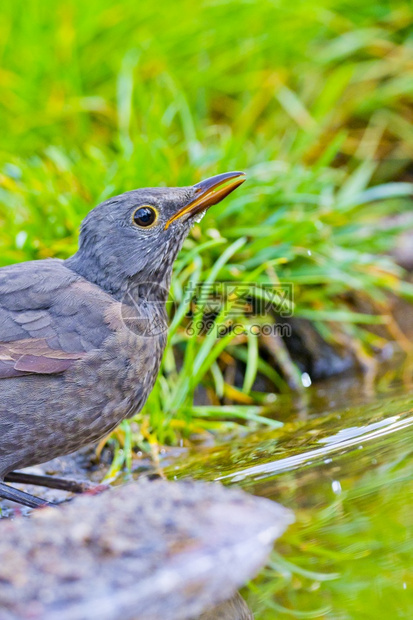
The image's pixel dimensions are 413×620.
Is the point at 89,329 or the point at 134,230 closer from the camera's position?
the point at 89,329

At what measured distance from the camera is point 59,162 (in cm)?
501

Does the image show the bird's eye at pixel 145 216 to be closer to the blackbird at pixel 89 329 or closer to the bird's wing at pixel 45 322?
the blackbird at pixel 89 329

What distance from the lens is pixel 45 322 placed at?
309cm

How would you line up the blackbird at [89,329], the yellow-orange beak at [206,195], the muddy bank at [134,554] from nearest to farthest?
1. the muddy bank at [134,554]
2. the blackbird at [89,329]
3. the yellow-orange beak at [206,195]

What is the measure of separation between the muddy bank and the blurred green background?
1779mm

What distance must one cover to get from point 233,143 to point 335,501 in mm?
3007

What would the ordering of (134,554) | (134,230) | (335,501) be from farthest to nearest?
(134,230) → (335,501) → (134,554)

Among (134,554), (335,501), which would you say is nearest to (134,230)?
(335,501)

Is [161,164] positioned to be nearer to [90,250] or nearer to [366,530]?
[90,250]

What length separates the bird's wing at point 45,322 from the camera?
300cm

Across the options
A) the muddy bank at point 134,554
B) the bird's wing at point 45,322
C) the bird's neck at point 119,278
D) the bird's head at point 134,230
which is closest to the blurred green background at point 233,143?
the bird's neck at point 119,278

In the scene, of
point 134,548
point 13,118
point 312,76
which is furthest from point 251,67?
point 134,548

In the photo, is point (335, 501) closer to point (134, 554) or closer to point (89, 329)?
point (134, 554)

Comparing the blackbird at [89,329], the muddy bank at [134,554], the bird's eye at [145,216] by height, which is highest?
the bird's eye at [145,216]
